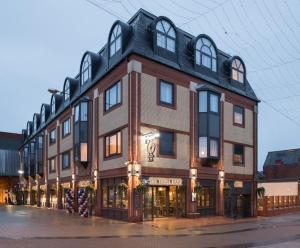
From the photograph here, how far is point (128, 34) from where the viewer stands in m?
27.9

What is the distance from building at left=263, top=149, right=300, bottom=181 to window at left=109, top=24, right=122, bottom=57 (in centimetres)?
4829

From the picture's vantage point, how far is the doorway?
26312 mm

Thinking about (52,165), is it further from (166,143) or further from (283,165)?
(283,165)

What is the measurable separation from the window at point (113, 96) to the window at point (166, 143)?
Result: 362 cm

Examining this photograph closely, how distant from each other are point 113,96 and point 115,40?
3.89 metres

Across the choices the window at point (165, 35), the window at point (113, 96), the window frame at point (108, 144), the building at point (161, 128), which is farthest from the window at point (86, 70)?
the window at point (165, 35)

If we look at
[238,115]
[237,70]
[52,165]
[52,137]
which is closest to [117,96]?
[238,115]

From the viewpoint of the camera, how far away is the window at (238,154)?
3403 cm

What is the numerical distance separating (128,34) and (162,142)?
738 centimetres

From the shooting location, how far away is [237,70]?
35.6m

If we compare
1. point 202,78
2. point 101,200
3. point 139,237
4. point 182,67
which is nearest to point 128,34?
point 182,67

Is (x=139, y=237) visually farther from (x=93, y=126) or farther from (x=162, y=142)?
(x=93, y=126)

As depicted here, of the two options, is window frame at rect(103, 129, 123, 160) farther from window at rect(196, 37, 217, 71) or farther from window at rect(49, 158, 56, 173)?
window at rect(49, 158, 56, 173)

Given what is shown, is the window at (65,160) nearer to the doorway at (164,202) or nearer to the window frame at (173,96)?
the doorway at (164,202)
